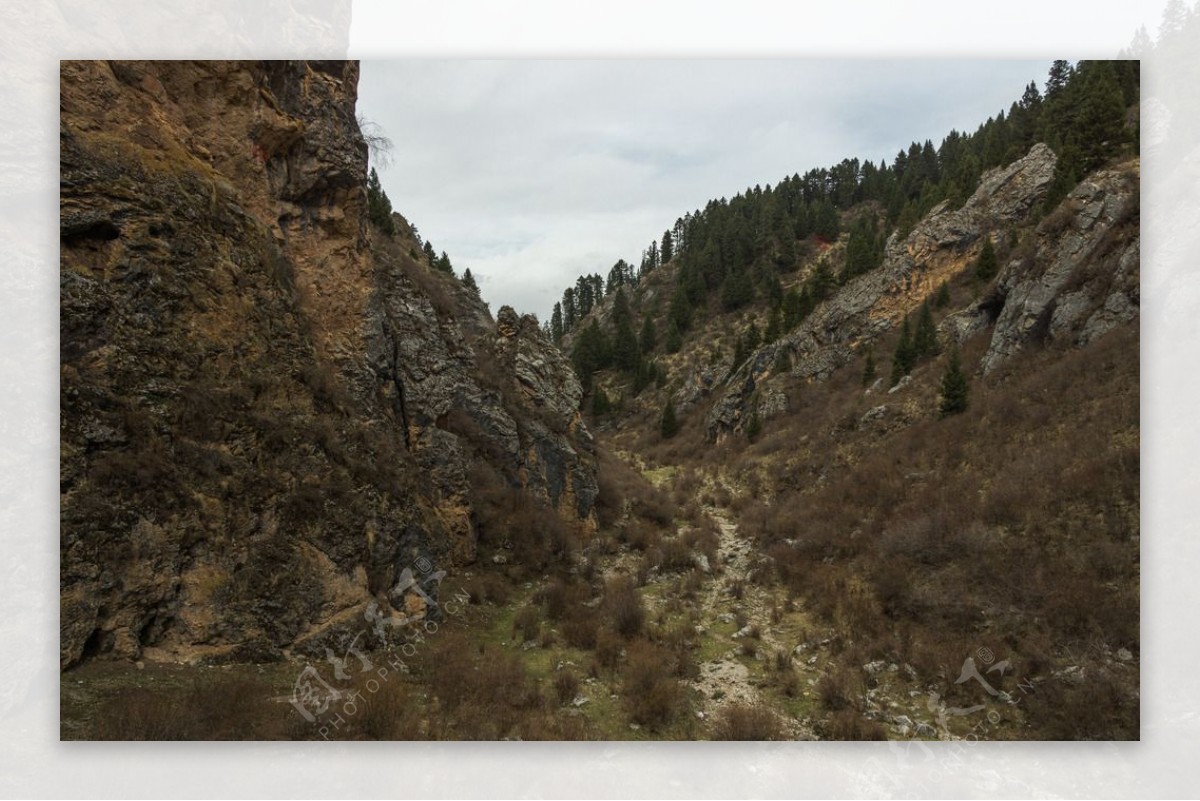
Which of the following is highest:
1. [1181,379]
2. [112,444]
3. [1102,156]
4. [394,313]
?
[1102,156]

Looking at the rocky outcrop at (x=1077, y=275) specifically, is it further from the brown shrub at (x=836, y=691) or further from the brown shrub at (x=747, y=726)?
the brown shrub at (x=747, y=726)

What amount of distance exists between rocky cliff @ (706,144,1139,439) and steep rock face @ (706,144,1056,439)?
7cm

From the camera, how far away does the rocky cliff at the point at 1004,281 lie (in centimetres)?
1652

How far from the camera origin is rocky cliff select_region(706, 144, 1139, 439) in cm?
1652

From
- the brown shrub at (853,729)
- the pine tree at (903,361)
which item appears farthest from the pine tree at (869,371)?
the brown shrub at (853,729)

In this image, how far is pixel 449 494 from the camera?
1263cm

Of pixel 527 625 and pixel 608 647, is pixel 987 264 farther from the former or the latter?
pixel 527 625

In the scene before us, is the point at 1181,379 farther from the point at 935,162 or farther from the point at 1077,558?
the point at 935,162

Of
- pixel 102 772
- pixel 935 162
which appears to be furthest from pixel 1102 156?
pixel 935 162

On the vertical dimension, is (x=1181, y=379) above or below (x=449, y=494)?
above

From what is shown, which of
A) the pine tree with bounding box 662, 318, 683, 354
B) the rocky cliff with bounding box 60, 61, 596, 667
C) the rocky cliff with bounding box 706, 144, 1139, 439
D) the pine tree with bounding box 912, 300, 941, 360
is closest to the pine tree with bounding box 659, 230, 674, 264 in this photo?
the pine tree with bounding box 662, 318, 683, 354

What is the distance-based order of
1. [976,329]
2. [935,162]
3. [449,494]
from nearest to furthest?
1. [449,494]
2. [976,329]
3. [935,162]

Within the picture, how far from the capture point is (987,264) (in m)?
29.1

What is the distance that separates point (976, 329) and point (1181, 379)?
17.7 metres
